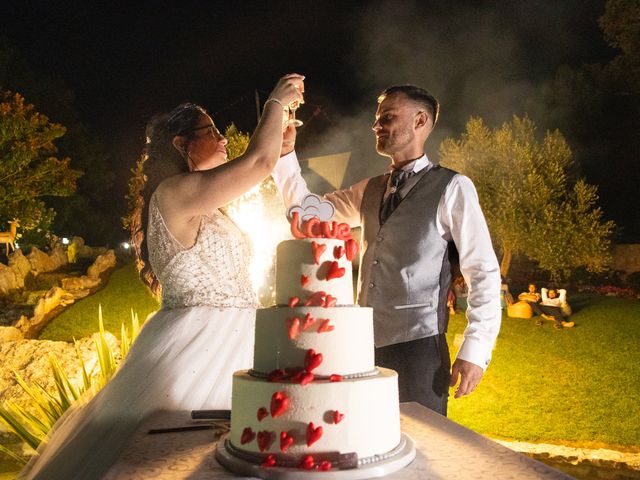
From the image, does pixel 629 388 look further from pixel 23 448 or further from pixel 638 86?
pixel 638 86

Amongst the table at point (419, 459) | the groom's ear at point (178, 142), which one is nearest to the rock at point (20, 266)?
the groom's ear at point (178, 142)

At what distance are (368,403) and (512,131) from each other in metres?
25.3

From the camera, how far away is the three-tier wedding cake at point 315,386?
5.47 ft

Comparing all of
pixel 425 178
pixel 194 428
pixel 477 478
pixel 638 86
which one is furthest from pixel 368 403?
pixel 638 86

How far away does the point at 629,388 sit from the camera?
10641 mm

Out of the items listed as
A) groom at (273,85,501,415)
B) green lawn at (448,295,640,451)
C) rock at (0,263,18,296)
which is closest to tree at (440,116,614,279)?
→ green lawn at (448,295,640,451)

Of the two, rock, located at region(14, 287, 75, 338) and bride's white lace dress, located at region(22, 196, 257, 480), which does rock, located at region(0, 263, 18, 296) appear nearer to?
rock, located at region(14, 287, 75, 338)

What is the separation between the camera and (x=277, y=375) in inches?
69.3

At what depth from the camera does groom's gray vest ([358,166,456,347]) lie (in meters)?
3.13

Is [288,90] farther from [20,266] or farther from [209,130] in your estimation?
[20,266]

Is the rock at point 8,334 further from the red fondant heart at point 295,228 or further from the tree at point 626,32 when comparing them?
the tree at point 626,32

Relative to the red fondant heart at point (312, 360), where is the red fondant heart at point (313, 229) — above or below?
above

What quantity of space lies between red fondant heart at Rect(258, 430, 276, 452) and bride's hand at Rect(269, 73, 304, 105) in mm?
1570

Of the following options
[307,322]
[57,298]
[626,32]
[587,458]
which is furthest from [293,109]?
[626,32]
